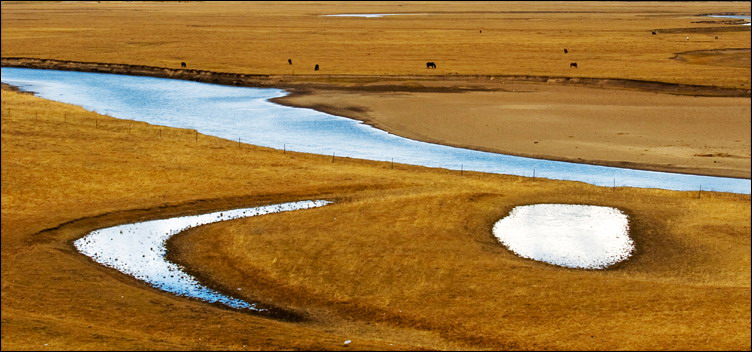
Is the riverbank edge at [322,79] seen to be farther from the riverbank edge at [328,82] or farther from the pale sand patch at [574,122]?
the pale sand patch at [574,122]

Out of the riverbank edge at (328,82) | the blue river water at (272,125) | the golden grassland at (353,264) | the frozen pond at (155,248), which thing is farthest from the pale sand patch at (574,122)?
the frozen pond at (155,248)

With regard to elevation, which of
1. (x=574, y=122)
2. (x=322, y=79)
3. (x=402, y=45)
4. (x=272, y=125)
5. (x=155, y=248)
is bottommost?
(x=155, y=248)

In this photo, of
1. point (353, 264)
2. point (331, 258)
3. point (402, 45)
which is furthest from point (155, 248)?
point (402, 45)

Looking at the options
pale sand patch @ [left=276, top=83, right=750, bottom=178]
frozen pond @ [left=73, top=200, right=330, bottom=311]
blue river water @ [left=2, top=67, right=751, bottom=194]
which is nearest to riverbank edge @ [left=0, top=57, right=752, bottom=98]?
blue river water @ [left=2, top=67, right=751, bottom=194]

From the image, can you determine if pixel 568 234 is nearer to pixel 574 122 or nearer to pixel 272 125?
pixel 574 122

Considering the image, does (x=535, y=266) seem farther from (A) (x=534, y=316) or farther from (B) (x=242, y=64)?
(B) (x=242, y=64)

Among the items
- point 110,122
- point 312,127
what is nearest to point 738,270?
point 312,127

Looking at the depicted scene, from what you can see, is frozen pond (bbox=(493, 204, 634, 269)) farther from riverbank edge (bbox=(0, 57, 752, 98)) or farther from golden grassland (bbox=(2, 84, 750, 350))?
riverbank edge (bbox=(0, 57, 752, 98))
